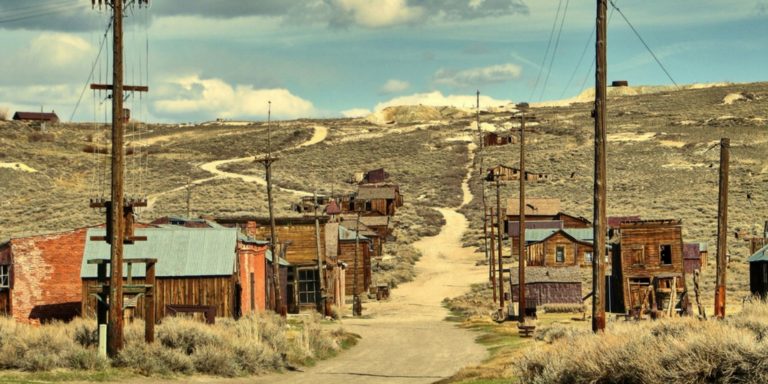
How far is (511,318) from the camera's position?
46688 millimetres

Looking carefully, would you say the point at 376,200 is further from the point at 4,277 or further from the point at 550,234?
the point at 4,277

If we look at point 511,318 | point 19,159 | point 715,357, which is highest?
point 19,159

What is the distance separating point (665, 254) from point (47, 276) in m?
29.9

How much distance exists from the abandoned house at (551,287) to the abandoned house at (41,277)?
2417 centimetres

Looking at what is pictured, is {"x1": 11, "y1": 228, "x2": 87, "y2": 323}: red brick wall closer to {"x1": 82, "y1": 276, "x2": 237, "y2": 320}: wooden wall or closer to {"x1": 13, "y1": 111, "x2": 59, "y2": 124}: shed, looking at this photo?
{"x1": 82, "y1": 276, "x2": 237, "y2": 320}: wooden wall

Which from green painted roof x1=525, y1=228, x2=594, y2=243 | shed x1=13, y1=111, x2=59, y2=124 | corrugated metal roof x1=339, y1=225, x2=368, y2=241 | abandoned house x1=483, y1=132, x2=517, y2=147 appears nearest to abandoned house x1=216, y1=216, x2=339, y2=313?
A: corrugated metal roof x1=339, y1=225, x2=368, y2=241

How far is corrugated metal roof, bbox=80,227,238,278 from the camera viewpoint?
36.6 metres

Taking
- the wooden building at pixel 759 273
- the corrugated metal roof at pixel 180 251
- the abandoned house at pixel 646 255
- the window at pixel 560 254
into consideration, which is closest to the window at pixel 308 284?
the abandoned house at pixel 646 255

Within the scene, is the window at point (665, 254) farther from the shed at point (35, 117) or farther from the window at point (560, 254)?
the shed at point (35, 117)

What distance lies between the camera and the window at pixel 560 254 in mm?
67000

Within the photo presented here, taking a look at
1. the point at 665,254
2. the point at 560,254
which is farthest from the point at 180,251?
the point at 560,254

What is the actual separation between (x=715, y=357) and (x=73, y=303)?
90.9 ft

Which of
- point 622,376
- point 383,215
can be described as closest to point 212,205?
point 383,215

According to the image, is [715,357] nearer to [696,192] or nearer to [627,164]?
[696,192]
